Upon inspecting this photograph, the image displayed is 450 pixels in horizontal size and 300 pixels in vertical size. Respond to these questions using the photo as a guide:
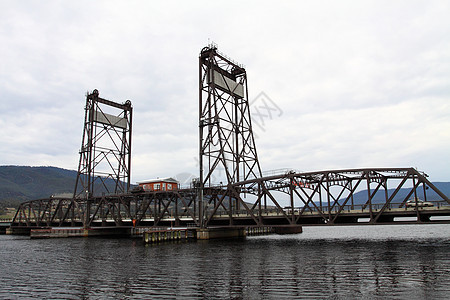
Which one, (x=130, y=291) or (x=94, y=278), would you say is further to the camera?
(x=94, y=278)

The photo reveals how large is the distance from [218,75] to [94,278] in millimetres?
44925

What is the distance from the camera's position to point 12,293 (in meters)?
19.9

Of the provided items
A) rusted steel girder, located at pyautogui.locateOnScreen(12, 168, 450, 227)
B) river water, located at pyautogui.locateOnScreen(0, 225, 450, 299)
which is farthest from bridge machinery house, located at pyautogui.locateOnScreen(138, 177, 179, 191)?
river water, located at pyautogui.locateOnScreen(0, 225, 450, 299)

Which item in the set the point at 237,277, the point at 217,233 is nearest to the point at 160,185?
the point at 217,233

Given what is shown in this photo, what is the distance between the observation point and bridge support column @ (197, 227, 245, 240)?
184 feet

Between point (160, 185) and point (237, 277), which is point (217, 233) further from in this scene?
point (237, 277)

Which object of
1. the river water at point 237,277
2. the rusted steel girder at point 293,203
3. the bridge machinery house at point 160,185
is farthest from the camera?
the bridge machinery house at point 160,185

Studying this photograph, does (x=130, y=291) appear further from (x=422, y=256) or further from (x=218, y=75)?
(x=218, y=75)

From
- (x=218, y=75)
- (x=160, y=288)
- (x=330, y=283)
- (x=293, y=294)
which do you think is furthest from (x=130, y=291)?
(x=218, y=75)

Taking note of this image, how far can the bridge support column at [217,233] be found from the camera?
56.2 metres

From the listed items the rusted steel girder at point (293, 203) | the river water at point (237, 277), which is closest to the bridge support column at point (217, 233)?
the rusted steel girder at point (293, 203)

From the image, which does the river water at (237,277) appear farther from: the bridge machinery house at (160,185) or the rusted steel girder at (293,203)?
the bridge machinery house at (160,185)

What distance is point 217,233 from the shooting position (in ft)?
190

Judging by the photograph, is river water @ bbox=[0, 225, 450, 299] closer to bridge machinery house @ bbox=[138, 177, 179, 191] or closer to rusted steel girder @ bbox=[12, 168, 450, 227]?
rusted steel girder @ bbox=[12, 168, 450, 227]
